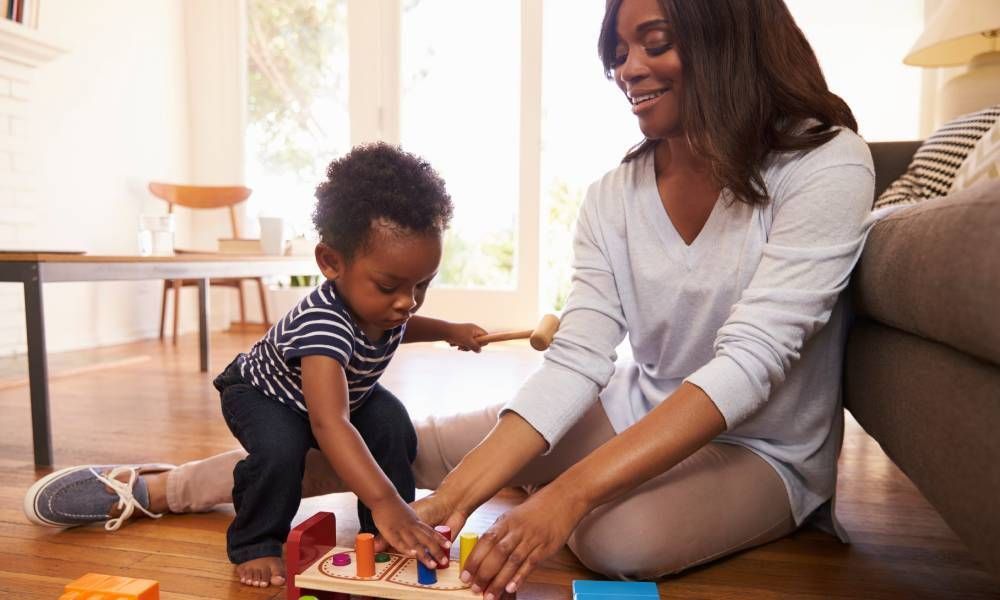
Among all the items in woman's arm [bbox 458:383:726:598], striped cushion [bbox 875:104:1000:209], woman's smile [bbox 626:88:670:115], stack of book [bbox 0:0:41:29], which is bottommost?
woman's arm [bbox 458:383:726:598]

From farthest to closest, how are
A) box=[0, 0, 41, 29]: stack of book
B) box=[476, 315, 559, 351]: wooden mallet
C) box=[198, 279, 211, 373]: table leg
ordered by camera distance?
box=[0, 0, 41, 29]: stack of book < box=[198, 279, 211, 373]: table leg < box=[476, 315, 559, 351]: wooden mallet

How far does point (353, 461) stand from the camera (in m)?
0.84

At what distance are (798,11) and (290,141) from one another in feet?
8.38

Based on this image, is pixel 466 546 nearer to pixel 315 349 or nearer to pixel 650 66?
pixel 315 349

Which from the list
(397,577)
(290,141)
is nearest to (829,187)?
(397,577)

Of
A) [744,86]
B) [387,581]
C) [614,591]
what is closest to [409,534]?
[387,581]

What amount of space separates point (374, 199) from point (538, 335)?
0.29 meters

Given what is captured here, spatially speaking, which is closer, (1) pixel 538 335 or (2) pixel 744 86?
(2) pixel 744 86

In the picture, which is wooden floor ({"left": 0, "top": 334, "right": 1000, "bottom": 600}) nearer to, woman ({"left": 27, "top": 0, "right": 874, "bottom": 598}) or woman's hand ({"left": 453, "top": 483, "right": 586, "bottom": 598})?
woman ({"left": 27, "top": 0, "right": 874, "bottom": 598})

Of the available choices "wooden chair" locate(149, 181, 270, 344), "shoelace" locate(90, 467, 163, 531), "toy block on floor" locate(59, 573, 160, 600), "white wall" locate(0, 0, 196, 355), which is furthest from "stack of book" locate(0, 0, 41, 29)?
"toy block on floor" locate(59, 573, 160, 600)

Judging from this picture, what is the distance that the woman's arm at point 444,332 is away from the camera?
114 cm

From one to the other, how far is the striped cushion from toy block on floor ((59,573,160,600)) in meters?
1.32

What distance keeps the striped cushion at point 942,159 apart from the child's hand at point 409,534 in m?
1.06

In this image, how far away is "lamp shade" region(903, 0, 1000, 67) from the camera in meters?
1.96
